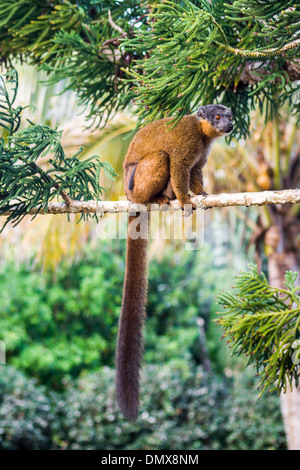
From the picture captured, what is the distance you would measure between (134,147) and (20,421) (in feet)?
14.6

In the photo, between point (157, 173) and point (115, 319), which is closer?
point (157, 173)

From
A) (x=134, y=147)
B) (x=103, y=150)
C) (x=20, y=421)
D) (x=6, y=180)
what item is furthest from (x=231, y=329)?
(x=20, y=421)

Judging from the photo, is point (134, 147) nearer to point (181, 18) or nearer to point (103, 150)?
point (181, 18)

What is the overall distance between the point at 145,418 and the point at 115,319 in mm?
2018

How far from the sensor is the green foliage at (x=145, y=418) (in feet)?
18.9

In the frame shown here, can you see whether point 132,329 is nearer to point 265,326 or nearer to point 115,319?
point 265,326

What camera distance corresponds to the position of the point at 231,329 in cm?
166

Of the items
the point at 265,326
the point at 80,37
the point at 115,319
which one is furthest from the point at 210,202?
the point at 115,319

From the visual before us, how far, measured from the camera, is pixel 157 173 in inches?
88.3

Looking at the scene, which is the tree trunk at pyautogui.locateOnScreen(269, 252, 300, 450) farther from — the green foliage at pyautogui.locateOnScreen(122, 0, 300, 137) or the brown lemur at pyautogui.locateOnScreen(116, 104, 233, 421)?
the green foliage at pyautogui.locateOnScreen(122, 0, 300, 137)

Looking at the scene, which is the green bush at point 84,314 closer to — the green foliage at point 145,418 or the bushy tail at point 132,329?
the green foliage at point 145,418

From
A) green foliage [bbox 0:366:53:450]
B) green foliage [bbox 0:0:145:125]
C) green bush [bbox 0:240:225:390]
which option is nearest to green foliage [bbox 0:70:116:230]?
green foliage [bbox 0:0:145:125]

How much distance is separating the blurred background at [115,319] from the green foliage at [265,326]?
7.17 feet

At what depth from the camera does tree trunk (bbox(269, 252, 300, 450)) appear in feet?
13.6
